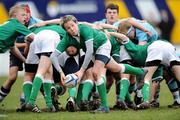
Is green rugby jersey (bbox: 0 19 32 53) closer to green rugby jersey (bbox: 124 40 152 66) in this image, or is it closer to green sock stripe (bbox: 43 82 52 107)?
green sock stripe (bbox: 43 82 52 107)

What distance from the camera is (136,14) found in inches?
791

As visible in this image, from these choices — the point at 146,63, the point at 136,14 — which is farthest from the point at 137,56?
the point at 136,14

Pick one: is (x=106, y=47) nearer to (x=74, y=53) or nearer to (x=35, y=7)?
(x=74, y=53)

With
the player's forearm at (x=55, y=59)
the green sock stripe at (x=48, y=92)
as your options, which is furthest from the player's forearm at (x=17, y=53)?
the player's forearm at (x=55, y=59)

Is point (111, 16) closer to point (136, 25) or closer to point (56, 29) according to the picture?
point (136, 25)

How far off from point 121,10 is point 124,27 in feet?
28.8

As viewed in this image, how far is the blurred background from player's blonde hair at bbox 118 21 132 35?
8.47m

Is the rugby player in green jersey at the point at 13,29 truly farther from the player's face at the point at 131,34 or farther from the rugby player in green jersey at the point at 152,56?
the player's face at the point at 131,34

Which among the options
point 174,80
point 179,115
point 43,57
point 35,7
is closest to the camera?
point 179,115

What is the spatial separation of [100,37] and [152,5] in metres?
10.1

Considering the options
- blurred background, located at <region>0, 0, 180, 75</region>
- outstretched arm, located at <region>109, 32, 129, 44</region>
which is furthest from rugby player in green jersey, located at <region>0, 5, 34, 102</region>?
blurred background, located at <region>0, 0, 180, 75</region>

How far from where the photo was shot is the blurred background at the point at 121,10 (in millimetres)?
19734

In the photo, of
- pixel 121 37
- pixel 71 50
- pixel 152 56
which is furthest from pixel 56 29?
pixel 152 56

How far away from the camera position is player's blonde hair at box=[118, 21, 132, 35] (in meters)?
11.2
